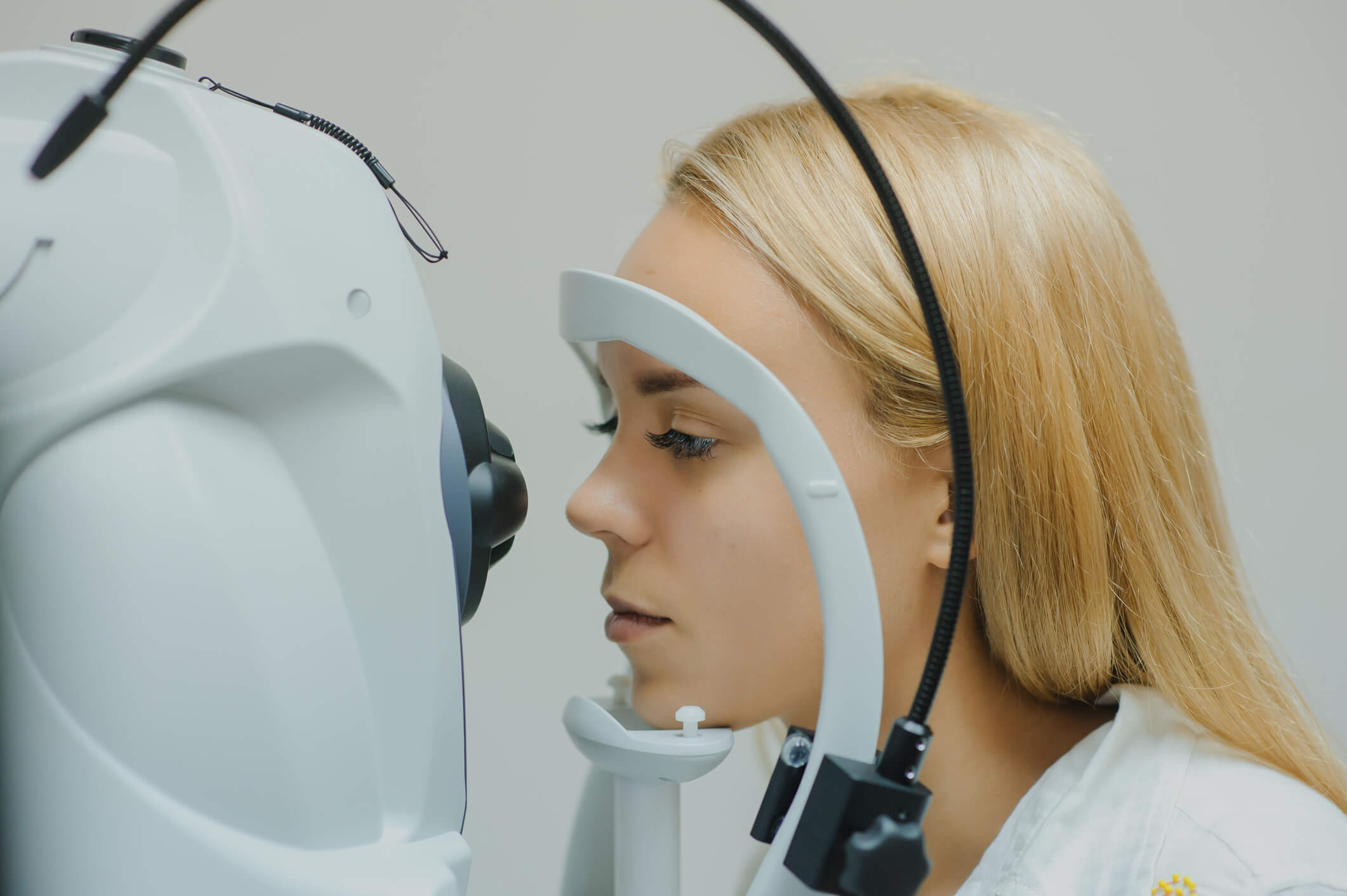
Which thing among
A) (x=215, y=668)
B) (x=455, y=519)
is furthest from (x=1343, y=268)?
(x=215, y=668)

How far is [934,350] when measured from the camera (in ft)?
1.45

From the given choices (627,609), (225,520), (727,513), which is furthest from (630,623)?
(225,520)

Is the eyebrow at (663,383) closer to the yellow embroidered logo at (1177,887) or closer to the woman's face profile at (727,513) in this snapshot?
the woman's face profile at (727,513)

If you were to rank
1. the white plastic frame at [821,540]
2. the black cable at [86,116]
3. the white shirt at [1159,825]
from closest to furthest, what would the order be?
the black cable at [86,116] → the white plastic frame at [821,540] → the white shirt at [1159,825]

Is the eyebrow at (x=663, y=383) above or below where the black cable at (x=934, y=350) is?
below

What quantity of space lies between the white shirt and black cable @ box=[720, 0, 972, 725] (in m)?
0.33

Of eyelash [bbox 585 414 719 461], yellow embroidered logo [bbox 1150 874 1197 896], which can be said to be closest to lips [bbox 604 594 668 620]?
eyelash [bbox 585 414 719 461]

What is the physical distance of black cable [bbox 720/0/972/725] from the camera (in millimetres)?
439

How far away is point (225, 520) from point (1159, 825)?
627 mm

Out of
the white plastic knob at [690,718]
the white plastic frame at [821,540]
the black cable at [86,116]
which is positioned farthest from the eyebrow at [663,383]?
the black cable at [86,116]

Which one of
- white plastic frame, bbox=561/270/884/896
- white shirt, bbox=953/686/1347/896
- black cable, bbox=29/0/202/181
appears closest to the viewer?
black cable, bbox=29/0/202/181

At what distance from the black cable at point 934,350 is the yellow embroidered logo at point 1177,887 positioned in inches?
12.7

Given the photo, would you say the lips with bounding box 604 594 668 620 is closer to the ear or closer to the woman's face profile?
the woman's face profile

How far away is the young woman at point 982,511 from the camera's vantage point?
0.66 meters
